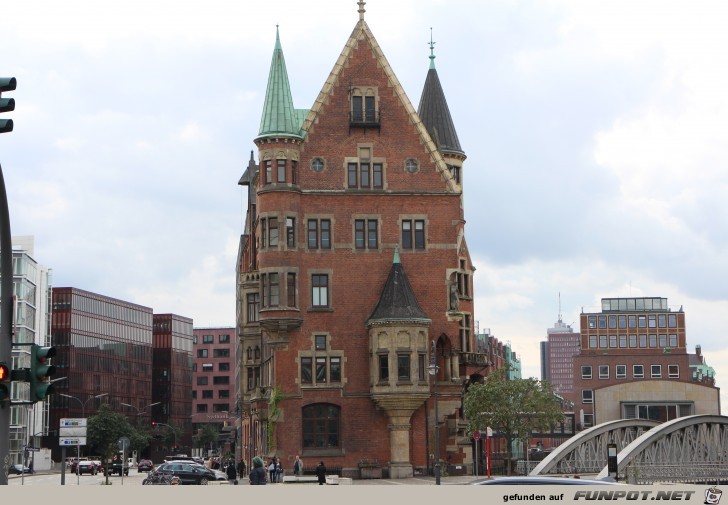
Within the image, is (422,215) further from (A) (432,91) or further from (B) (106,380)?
(B) (106,380)

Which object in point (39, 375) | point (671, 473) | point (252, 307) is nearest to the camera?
point (39, 375)

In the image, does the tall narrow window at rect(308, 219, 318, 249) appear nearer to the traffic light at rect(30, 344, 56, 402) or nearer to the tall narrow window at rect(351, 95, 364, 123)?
the tall narrow window at rect(351, 95, 364, 123)

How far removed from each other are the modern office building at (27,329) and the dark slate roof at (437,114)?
238 feet

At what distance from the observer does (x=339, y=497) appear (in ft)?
56.5

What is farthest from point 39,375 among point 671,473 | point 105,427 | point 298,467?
point 105,427

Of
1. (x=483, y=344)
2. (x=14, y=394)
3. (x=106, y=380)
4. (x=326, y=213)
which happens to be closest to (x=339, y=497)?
(x=326, y=213)

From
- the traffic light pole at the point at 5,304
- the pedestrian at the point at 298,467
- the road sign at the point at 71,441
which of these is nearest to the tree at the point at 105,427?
the pedestrian at the point at 298,467

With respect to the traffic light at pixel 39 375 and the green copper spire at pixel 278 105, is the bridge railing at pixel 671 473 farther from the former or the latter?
the traffic light at pixel 39 375

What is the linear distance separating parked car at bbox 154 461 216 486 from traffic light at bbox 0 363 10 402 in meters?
41.5

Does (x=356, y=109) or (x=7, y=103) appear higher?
(x=356, y=109)

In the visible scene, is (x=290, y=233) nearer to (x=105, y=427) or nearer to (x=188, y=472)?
(x=188, y=472)

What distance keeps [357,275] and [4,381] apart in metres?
47.9

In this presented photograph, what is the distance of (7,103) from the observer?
66.3 ft

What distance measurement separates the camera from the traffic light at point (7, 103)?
19.9 metres
